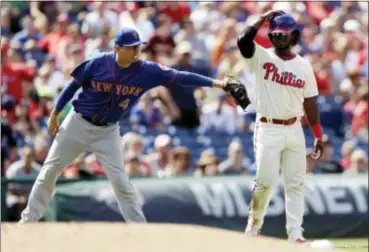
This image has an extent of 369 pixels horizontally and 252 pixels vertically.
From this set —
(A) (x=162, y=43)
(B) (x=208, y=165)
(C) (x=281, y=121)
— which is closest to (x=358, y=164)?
(B) (x=208, y=165)

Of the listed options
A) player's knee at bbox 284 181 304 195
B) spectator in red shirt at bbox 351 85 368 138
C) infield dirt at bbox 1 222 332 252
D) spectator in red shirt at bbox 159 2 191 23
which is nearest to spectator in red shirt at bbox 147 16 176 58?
spectator in red shirt at bbox 159 2 191 23

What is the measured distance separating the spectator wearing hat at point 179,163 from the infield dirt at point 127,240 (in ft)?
24.4

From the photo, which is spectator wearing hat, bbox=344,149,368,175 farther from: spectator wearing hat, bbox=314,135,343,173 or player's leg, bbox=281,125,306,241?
player's leg, bbox=281,125,306,241

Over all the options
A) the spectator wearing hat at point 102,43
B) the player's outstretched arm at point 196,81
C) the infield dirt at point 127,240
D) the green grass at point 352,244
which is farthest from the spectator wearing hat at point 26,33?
the infield dirt at point 127,240

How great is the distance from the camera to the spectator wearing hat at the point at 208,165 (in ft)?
51.8

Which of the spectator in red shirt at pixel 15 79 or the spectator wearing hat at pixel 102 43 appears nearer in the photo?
the spectator in red shirt at pixel 15 79

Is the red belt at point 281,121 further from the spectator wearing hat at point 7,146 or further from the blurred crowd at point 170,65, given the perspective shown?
the spectator wearing hat at point 7,146

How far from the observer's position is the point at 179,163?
1574cm

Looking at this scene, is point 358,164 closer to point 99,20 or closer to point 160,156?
point 160,156

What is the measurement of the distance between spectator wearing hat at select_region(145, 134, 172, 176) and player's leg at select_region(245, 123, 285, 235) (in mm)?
4625

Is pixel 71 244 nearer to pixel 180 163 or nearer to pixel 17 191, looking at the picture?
pixel 17 191

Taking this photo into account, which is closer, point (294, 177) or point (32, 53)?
point (294, 177)

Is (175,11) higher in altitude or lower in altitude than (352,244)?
higher

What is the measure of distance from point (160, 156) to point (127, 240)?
26.9 feet
